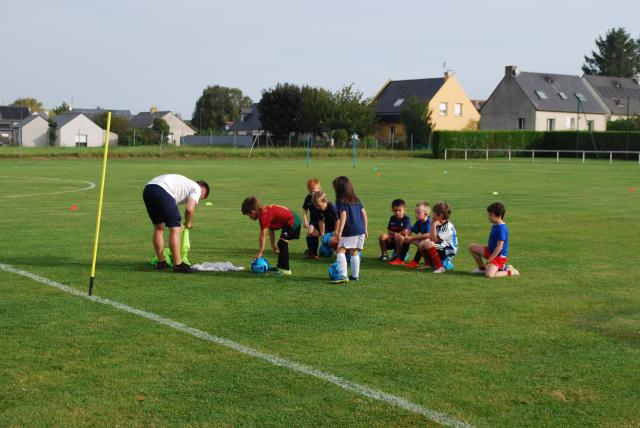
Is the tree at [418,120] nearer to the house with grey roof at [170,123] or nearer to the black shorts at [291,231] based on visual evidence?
the house with grey roof at [170,123]

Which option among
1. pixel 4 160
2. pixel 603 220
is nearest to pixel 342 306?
pixel 603 220

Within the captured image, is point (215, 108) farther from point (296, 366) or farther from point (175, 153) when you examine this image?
point (296, 366)

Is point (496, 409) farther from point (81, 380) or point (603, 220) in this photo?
point (603, 220)

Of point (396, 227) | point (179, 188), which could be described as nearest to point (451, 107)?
point (396, 227)

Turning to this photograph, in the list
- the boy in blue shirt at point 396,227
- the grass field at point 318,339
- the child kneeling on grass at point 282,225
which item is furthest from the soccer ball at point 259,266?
the boy in blue shirt at point 396,227

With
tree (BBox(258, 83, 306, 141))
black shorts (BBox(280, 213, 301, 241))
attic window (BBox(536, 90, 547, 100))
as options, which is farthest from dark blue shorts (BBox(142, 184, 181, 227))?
attic window (BBox(536, 90, 547, 100))

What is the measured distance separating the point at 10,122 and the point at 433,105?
216 feet

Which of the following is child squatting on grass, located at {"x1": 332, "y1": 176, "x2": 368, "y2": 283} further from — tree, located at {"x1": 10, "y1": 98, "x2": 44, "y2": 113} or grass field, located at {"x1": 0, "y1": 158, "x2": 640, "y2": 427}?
tree, located at {"x1": 10, "y1": 98, "x2": 44, "y2": 113}

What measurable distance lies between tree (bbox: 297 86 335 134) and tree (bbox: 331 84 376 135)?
2.39 feet

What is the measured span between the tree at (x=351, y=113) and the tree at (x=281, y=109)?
5.19 metres

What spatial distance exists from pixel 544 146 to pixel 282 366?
74852 millimetres

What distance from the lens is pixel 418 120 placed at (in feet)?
283

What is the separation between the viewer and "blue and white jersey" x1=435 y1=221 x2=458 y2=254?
1127cm

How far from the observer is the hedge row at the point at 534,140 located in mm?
70438
